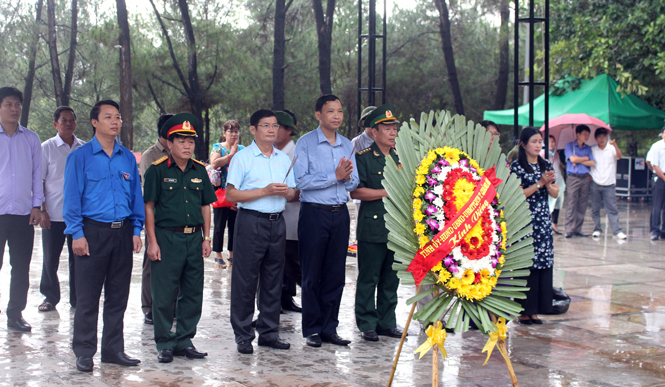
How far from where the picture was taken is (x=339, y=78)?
102 feet

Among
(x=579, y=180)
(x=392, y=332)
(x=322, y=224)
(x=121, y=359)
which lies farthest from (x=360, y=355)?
(x=579, y=180)

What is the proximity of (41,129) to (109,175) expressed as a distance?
3615cm

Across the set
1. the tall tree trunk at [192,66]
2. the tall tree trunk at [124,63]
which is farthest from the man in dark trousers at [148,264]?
the tall tree trunk at [192,66]

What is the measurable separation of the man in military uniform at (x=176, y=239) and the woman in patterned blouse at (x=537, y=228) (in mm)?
2834

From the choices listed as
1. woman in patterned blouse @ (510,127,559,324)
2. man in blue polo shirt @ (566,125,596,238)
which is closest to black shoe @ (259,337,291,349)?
woman in patterned blouse @ (510,127,559,324)

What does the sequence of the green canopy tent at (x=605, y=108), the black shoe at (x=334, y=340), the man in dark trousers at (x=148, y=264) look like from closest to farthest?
the black shoe at (x=334, y=340), the man in dark trousers at (x=148, y=264), the green canopy tent at (x=605, y=108)

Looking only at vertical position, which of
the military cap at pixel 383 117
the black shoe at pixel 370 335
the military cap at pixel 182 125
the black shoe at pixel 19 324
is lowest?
the black shoe at pixel 370 335

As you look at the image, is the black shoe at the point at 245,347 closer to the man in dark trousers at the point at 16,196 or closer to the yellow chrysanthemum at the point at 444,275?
the yellow chrysanthemum at the point at 444,275

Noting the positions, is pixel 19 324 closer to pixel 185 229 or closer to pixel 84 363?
pixel 84 363

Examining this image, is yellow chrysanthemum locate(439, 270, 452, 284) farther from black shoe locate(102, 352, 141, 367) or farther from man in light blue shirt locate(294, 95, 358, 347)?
black shoe locate(102, 352, 141, 367)

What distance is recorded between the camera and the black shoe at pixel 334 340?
5.13 meters

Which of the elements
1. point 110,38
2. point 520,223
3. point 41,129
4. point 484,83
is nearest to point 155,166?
point 520,223

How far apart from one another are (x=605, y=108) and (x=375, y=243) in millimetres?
11404

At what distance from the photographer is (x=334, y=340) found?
16.9 feet
